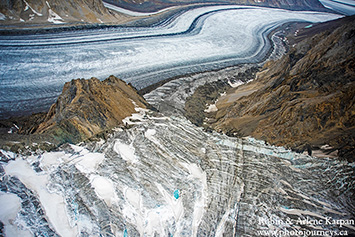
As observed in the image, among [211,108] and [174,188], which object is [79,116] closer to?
[174,188]

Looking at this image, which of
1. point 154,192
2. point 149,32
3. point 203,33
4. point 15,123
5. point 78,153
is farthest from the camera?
point 203,33

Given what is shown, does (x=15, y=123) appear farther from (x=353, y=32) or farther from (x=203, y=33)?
(x=203, y=33)

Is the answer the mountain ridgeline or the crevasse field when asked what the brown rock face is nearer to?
the crevasse field

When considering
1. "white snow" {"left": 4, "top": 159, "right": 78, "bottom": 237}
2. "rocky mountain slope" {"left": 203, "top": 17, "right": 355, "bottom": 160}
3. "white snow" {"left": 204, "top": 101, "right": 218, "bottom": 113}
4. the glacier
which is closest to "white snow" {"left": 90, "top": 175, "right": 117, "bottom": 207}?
"white snow" {"left": 4, "top": 159, "right": 78, "bottom": 237}

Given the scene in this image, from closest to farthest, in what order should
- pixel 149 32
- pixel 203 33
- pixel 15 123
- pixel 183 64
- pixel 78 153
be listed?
pixel 78 153 < pixel 15 123 < pixel 183 64 < pixel 149 32 < pixel 203 33

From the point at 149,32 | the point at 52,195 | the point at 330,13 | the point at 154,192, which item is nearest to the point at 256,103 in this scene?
the point at 154,192

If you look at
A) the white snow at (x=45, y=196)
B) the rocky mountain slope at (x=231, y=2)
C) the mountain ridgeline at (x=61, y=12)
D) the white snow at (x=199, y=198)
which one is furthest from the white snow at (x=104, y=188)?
the rocky mountain slope at (x=231, y=2)

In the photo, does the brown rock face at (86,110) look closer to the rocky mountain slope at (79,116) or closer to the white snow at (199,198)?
the rocky mountain slope at (79,116)
